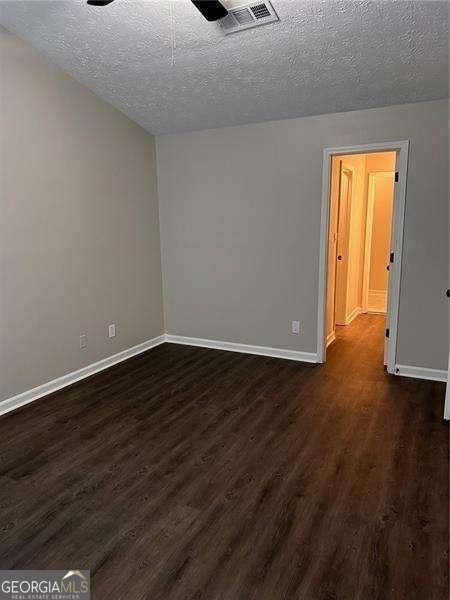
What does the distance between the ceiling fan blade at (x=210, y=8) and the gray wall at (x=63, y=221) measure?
167cm

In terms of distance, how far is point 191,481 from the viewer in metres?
2.24

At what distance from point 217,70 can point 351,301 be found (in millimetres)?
3832

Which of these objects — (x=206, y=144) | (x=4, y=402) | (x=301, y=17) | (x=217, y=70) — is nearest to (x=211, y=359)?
(x=4, y=402)

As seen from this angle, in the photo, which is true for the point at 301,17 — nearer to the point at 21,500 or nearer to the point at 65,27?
the point at 65,27

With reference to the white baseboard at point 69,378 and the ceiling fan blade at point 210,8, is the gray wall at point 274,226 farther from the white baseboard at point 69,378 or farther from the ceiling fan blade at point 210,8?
the ceiling fan blade at point 210,8

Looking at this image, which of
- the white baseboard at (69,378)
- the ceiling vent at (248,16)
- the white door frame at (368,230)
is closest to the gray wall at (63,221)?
the white baseboard at (69,378)

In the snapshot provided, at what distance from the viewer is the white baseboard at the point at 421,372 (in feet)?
11.6

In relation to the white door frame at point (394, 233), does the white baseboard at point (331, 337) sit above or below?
below

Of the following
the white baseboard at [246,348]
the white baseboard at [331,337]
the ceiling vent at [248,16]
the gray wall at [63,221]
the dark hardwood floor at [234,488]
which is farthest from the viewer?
the white baseboard at [331,337]

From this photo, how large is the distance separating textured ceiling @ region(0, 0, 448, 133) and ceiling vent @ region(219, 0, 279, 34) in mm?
55

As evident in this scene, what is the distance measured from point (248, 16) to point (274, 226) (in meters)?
1.91

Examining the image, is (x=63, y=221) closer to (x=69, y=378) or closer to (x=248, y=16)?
(x=69, y=378)

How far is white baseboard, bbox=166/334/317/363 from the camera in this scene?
4.12m

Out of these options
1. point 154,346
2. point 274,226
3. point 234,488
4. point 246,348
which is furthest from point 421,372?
point 154,346
